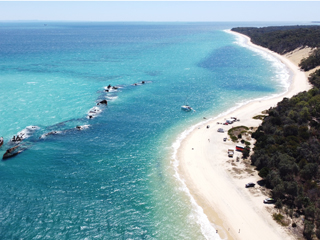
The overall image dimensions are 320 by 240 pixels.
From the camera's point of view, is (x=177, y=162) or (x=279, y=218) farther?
(x=177, y=162)

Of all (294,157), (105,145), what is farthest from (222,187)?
(105,145)

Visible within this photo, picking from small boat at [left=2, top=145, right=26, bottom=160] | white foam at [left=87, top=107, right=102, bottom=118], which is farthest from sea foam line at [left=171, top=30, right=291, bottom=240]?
small boat at [left=2, top=145, right=26, bottom=160]

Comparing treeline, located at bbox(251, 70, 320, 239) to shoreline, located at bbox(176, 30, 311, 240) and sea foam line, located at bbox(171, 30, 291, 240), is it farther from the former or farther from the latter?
sea foam line, located at bbox(171, 30, 291, 240)

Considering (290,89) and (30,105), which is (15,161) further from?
(290,89)

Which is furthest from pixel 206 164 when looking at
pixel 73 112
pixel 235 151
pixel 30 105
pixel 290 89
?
pixel 290 89

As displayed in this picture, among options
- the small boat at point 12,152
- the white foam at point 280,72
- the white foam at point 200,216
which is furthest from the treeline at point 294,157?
the small boat at point 12,152

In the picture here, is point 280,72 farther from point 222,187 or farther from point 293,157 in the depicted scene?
point 222,187
